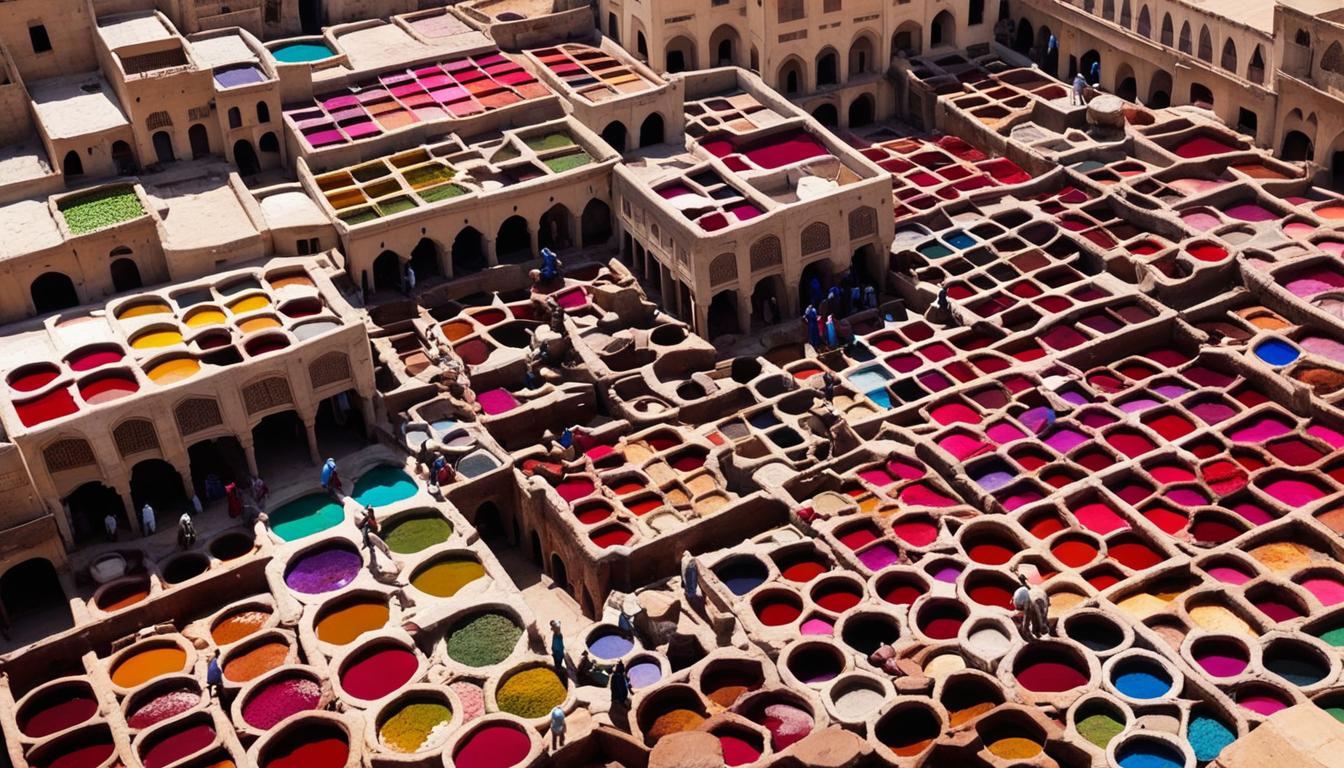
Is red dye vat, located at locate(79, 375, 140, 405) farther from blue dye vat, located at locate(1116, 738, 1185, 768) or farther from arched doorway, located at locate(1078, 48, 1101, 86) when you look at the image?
arched doorway, located at locate(1078, 48, 1101, 86)

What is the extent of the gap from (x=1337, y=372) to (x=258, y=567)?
3544 centimetres

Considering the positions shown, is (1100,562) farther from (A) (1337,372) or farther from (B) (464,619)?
(B) (464,619)

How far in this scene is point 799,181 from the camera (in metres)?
64.2

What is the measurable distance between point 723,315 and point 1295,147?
24.4 meters

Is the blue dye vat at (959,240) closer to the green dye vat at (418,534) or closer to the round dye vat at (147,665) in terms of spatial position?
the green dye vat at (418,534)

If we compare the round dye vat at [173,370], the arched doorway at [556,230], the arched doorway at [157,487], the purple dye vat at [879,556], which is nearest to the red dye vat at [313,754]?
the arched doorway at [157,487]

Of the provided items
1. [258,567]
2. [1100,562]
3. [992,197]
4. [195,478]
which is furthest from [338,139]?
[1100,562]

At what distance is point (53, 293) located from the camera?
194 feet

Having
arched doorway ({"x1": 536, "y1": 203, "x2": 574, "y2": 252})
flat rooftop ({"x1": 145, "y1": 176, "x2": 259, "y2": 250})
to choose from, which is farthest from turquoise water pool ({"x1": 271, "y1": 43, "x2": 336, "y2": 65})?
arched doorway ({"x1": 536, "y1": 203, "x2": 574, "y2": 252})

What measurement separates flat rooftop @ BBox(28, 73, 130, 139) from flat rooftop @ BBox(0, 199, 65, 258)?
10.7 ft

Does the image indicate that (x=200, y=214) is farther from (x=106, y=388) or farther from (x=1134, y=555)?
(x=1134, y=555)

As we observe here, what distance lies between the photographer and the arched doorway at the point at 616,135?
223 feet

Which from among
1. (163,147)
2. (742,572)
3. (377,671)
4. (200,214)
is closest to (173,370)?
A: (200,214)

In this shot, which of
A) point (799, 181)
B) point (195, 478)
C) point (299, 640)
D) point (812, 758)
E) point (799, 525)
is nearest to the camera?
point (812, 758)
